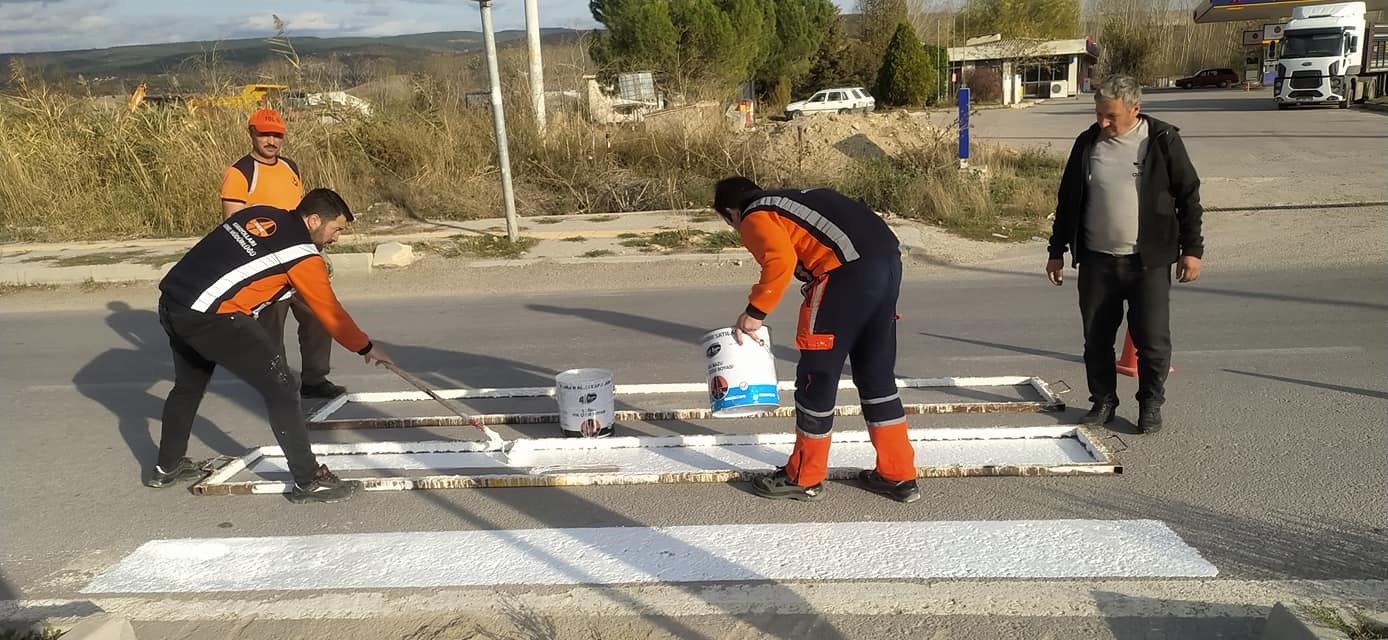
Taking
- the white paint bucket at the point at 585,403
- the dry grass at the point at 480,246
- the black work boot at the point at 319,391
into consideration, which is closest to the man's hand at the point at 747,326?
the white paint bucket at the point at 585,403

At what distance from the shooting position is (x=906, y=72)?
145 ft

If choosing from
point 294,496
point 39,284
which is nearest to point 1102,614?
point 294,496

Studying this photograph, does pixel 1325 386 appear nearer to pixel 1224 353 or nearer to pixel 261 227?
pixel 1224 353

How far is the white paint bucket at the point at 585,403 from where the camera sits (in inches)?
206

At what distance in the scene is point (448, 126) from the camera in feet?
54.4

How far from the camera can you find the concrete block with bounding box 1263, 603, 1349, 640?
2.71 m

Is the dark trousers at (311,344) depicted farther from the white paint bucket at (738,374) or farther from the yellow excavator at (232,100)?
the yellow excavator at (232,100)

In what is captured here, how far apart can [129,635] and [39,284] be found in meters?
10.3

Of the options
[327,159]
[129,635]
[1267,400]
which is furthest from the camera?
[327,159]

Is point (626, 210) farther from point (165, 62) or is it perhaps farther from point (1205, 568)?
point (1205, 568)

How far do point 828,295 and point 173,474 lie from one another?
3.56 m

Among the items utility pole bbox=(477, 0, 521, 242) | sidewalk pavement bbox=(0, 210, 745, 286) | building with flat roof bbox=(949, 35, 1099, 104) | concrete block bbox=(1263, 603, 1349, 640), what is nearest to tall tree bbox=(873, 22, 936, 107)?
building with flat roof bbox=(949, 35, 1099, 104)

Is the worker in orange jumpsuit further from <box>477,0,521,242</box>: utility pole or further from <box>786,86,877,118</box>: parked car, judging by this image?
<box>786,86,877,118</box>: parked car

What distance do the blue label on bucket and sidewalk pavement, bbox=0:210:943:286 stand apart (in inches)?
258
